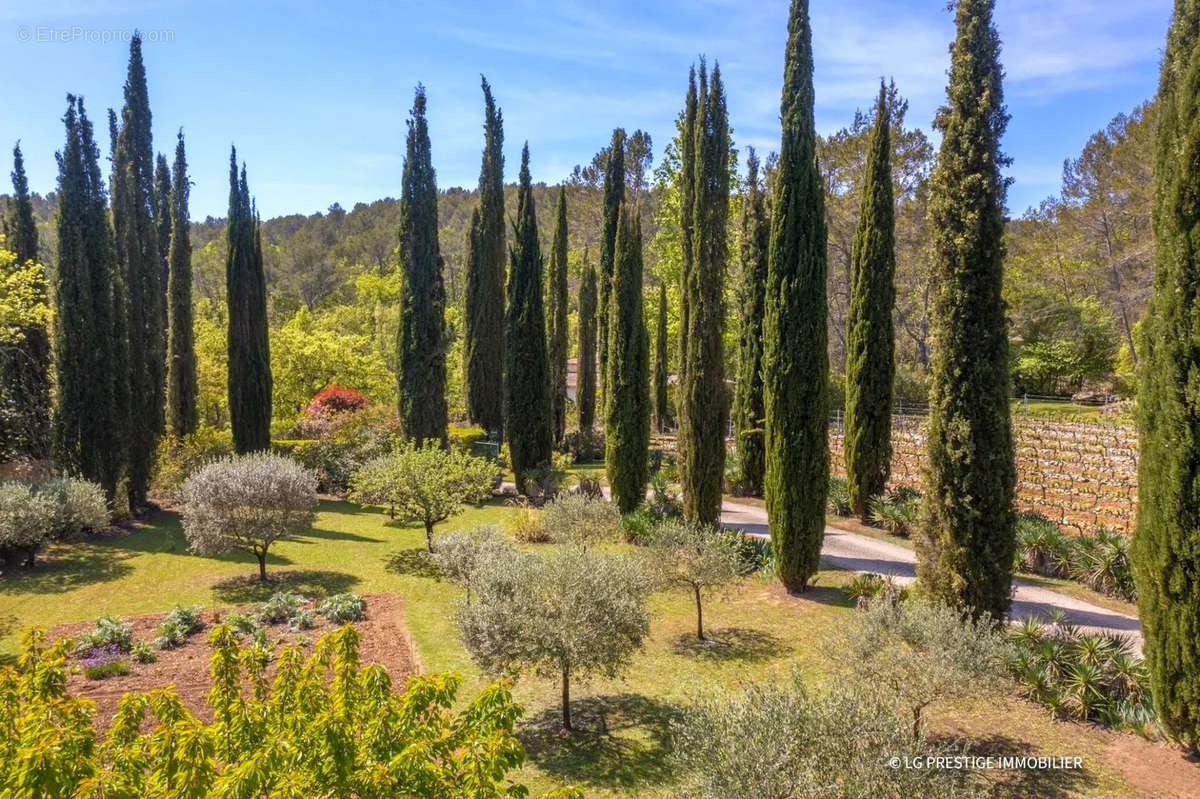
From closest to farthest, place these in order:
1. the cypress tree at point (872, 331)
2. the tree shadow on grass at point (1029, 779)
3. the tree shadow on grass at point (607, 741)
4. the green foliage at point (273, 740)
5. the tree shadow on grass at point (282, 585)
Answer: the green foliage at point (273, 740) → the tree shadow on grass at point (1029, 779) → the tree shadow on grass at point (607, 741) → the tree shadow on grass at point (282, 585) → the cypress tree at point (872, 331)

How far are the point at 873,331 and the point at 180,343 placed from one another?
2725 centimetres

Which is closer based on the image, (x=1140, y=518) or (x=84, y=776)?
(x=84, y=776)

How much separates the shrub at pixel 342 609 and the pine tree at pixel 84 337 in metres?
10.8

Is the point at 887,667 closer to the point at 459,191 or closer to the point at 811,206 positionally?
the point at 811,206

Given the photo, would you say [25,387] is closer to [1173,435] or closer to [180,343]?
[180,343]

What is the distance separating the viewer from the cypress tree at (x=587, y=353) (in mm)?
A: 38719

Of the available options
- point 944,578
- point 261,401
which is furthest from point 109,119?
point 944,578

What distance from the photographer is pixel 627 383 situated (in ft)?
66.3

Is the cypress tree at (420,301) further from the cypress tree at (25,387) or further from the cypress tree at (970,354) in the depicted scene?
the cypress tree at (970,354)

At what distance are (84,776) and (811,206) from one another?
14898mm

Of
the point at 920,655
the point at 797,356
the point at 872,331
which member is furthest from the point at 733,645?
the point at 872,331

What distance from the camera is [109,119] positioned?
1062 inches

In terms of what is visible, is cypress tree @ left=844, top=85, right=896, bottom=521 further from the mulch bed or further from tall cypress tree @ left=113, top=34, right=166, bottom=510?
tall cypress tree @ left=113, top=34, right=166, bottom=510

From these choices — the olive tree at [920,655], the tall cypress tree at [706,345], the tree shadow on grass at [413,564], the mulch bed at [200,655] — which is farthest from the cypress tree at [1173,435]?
the tree shadow on grass at [413,564]
